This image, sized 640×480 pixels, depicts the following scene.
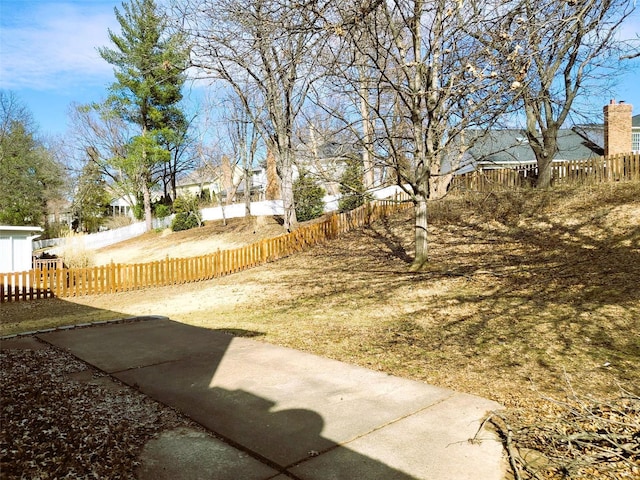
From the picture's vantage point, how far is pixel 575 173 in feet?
57.7

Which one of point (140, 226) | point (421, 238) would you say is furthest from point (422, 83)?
point (140, 226)

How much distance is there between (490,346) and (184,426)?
4.07m

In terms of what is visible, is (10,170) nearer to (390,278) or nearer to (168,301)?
(168,301)

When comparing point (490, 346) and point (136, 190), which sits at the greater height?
point (136, 190)

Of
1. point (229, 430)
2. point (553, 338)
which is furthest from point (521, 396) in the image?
point (229, 430)

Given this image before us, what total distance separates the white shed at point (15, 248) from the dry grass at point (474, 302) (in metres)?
6.32

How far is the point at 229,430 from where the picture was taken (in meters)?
3.45

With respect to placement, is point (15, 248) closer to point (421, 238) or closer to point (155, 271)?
point (155, 271)

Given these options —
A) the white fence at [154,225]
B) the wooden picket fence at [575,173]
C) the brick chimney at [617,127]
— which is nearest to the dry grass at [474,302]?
the wooden picket fence at [575,173]

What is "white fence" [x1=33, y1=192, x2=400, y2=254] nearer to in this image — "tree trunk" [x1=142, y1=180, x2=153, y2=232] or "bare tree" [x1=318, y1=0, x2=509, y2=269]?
"tree trunk" [x1=142, y1=180, x2=153, y2=232]

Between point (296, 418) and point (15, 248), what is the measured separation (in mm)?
17864

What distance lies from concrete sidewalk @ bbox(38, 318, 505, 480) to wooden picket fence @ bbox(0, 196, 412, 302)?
7.77m

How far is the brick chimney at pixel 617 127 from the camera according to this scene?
24.0 m

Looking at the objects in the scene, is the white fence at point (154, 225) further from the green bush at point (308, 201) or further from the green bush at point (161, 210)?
the green bush at point (308, 201)
